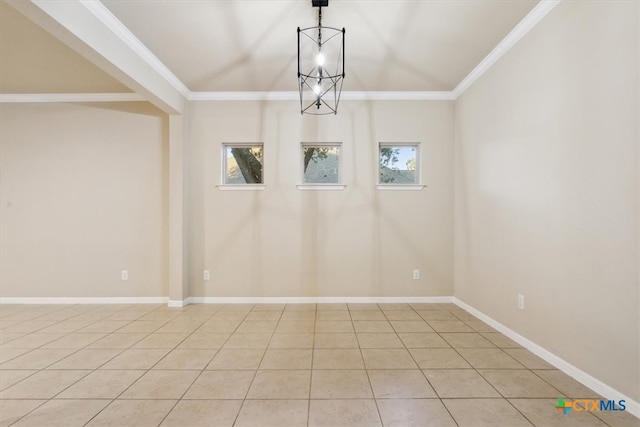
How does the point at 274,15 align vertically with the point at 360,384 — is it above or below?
above

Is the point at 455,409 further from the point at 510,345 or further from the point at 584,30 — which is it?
the point at 584,30

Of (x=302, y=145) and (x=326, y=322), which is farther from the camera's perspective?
(x=302, y=145)

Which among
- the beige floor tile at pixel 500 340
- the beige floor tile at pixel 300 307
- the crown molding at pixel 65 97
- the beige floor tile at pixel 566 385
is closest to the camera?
the beige floor tile at pixel 566 385

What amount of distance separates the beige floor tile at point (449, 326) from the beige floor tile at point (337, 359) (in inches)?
40.4

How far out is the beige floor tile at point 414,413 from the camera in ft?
5.14

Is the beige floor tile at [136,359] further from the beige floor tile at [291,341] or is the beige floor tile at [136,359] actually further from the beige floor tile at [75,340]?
the beige floor tile at [291,341]

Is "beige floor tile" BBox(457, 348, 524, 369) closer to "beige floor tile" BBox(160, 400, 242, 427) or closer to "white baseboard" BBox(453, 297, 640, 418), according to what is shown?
Result: "white baseboard" BBox(453, 297, 640, 418)

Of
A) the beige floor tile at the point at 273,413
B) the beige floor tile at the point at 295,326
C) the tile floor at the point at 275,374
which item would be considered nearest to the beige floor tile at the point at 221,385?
the tile floor at the point at 275,374

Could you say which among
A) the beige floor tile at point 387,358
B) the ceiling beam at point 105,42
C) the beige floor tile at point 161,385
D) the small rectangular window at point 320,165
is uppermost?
the ceiling beam at point 105,42

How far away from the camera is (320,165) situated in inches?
153

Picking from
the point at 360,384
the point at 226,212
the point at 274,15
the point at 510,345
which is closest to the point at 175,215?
the point at 226,212

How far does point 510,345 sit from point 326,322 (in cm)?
167

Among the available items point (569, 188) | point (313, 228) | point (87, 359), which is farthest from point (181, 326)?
point (569, 188)

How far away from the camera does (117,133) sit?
→ 3781 millimetres
